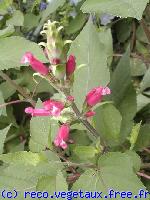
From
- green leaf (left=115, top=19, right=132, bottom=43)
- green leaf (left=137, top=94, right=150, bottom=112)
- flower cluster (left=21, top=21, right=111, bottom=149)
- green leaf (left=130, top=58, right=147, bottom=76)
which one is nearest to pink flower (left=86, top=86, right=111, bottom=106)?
flower cluster (left=21, top=21, right=111, bottom=149)

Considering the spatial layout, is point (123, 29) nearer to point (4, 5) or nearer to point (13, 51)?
point (4, 5)

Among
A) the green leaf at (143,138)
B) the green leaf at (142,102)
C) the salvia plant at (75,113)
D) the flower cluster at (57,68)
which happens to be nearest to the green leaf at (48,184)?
the salvia plant at (75,113)

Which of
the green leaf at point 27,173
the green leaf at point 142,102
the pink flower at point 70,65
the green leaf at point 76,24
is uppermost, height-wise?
the pink flower at point 70,65

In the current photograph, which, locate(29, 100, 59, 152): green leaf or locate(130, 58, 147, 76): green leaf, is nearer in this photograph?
locate(29, 100, 59, 152): green leaf

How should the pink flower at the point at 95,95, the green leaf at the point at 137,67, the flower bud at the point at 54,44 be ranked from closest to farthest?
the flower bud at the point at 54,44 → the pink flower at the point at 95,95 → the green leaf at the point at 137,67

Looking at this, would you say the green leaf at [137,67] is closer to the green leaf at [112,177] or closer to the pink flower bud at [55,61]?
the green leaf at [112,177]

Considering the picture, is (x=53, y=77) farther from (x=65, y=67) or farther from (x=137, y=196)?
(x=137, y=196)

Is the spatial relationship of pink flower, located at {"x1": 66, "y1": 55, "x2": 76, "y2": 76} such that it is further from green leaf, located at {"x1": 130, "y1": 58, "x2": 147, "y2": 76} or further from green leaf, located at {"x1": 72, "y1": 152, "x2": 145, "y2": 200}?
green leaf, located at {"x1": 130, "y1": 58, "x2": 147, "y2": 76}
